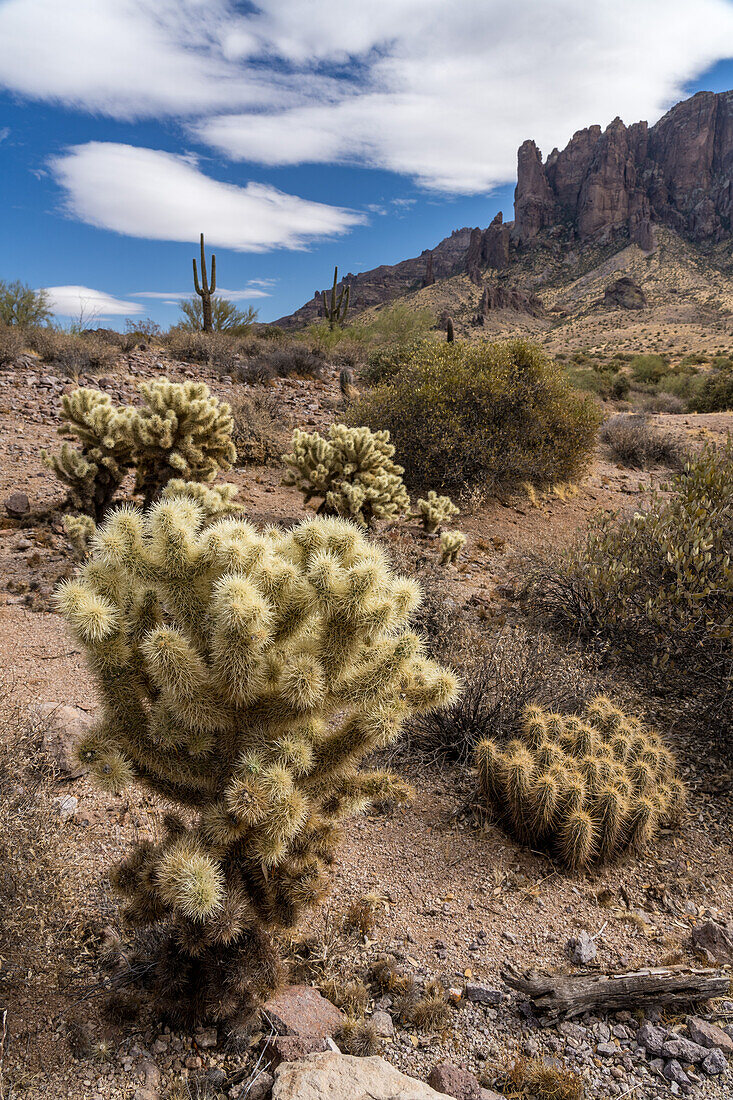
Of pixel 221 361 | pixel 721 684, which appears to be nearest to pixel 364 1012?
pixel 721 684

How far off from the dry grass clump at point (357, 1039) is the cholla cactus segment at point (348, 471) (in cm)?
563

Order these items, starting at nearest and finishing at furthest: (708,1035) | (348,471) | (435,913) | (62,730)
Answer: (708,1035) → (435,913) → (62,730) → (348,471)

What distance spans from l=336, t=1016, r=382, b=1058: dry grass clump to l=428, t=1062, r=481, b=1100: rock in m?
0.24

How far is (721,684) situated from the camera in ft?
15.4

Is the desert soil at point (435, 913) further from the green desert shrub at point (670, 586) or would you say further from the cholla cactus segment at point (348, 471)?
the cholla cactus segment at point (348, 471)

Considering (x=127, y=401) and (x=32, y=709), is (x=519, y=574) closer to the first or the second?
(x=32, y=709)

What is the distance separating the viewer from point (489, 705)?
14.7ft

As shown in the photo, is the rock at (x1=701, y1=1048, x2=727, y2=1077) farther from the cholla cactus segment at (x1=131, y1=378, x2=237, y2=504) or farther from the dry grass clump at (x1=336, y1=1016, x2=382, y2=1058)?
the cholla cactus segment at (x1=131, y1=378, x2=237, y2=504)

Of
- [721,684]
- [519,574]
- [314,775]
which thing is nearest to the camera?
[314,775]

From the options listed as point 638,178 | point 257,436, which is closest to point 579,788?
point 257,436

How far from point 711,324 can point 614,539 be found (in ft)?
186

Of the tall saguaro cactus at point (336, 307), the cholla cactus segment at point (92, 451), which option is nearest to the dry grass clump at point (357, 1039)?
the cholla cactus segment at point (92, 451)

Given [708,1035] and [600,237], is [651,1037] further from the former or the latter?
[600,237]

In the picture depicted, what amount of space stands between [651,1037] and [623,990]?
17 cm
